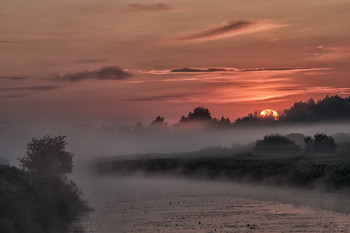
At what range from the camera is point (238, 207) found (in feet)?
202

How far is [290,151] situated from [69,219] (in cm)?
9463

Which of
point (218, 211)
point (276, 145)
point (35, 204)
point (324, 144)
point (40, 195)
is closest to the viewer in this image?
point (35, 204)

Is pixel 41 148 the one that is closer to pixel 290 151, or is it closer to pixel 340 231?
pixel 340 231

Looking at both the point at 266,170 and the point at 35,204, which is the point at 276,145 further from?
the point at 35,204

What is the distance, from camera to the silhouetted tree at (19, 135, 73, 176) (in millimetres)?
64312

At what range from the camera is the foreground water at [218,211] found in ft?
159

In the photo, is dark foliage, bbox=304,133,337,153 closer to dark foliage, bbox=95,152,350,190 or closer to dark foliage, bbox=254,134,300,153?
dark foliage, bbox=254,134,300,153

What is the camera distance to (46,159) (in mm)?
64750

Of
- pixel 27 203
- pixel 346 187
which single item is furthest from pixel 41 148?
pixel 346 187

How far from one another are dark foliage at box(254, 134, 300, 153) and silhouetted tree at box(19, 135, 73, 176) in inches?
3280

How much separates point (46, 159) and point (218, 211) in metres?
19.4

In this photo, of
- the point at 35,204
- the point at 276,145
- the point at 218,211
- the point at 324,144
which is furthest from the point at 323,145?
the point at 35,204

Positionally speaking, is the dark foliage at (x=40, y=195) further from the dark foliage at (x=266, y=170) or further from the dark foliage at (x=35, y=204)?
the dark foliage at (x=266, y=170)

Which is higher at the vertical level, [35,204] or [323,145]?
[323,145]
